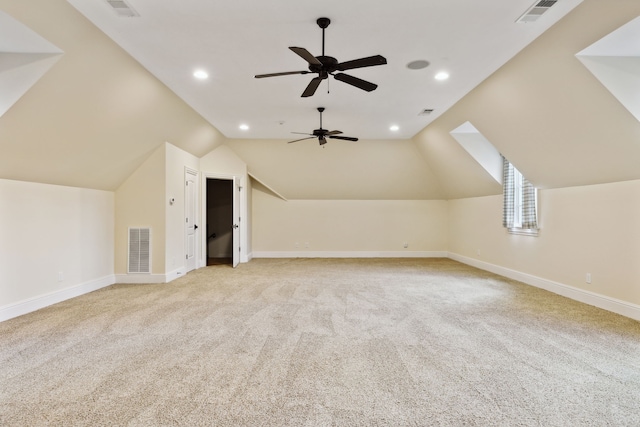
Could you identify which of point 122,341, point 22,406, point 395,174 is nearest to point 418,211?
point 395,174

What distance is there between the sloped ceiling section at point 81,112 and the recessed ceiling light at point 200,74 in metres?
0.60

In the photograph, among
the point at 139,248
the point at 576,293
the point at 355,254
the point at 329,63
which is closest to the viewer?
the point at 329,63

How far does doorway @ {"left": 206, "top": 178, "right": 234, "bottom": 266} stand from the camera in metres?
9.21

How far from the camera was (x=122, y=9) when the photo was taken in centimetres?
284

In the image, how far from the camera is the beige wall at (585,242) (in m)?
3.89

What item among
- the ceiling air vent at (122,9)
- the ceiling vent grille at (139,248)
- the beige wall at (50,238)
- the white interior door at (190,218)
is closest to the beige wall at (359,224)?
the white interior door at (190,218)

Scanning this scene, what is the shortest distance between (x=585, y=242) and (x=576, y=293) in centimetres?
74

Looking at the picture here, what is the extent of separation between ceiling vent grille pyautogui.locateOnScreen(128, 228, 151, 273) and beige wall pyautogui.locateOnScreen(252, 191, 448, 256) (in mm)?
3892

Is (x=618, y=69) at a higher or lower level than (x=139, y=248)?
higher

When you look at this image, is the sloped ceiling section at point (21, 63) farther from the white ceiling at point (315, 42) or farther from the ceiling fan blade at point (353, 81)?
the ceiling fan blade at point (353, 81)

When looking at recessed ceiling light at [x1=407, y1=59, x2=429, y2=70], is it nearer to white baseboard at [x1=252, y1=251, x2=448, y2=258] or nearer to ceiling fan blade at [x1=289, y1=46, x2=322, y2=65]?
ceiling fan blade at [x1=289, y1=46, x2=322, y2=65]

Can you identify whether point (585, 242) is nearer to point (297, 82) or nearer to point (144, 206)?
point (297, 82)

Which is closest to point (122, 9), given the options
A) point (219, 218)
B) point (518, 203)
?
point (518, 203)

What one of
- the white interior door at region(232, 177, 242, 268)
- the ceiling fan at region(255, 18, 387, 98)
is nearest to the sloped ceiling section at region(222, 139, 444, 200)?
the white interior door at region(232, 177, 242, 268)
